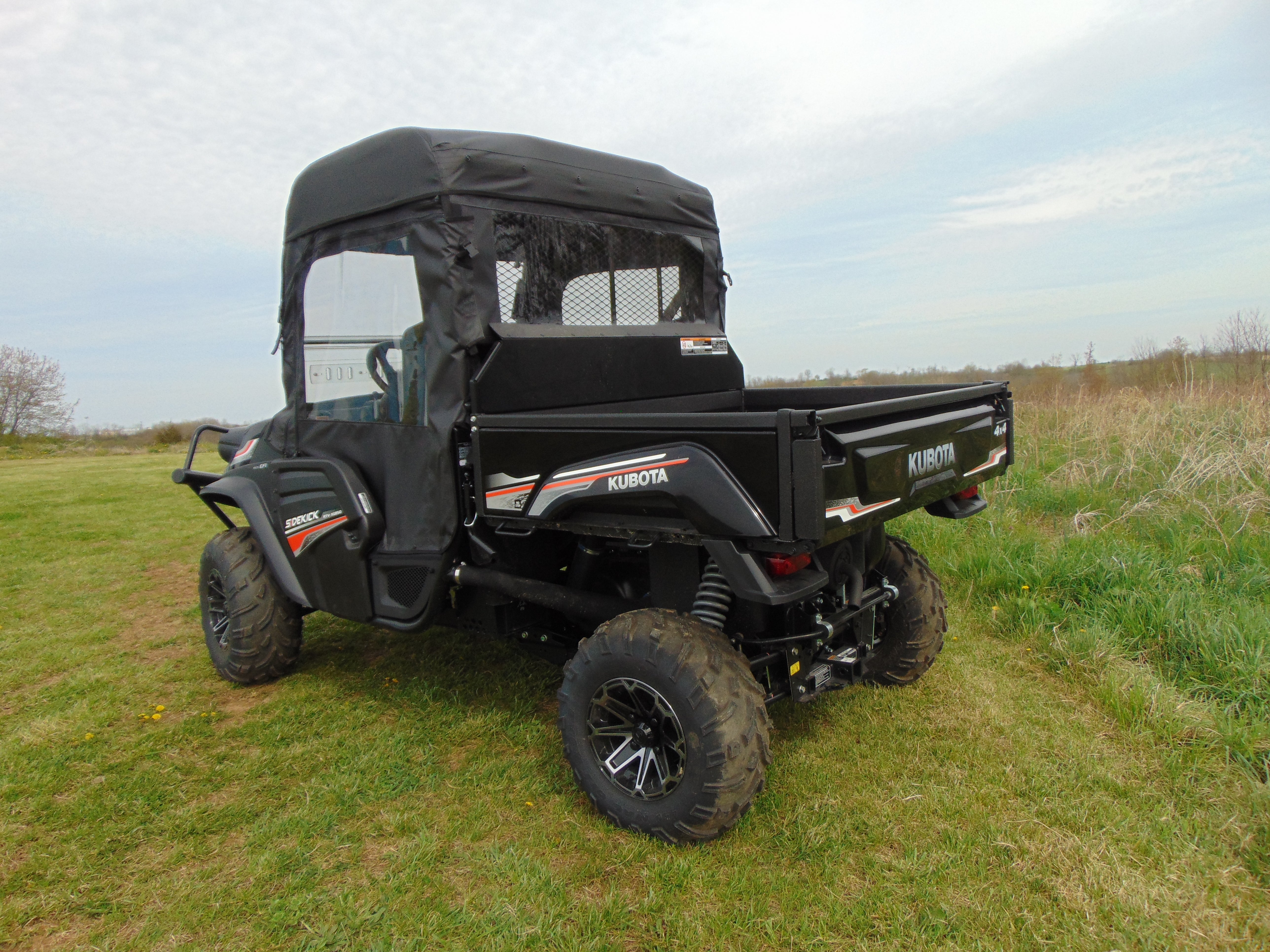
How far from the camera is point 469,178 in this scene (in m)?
3.43

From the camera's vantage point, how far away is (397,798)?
321 centimetres

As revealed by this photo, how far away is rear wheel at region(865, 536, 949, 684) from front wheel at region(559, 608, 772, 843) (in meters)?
1.25

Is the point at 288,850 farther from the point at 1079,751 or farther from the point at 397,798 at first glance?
the point at 1079,751

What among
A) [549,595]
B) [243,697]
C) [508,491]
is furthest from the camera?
[243,697]

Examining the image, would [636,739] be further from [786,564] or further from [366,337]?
[366,337]

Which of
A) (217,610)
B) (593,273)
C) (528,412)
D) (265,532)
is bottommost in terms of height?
(217,610)

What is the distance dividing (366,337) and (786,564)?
2182 mm

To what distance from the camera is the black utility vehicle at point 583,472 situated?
8.78 feet

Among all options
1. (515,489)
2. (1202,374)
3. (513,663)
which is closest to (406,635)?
(513,663)

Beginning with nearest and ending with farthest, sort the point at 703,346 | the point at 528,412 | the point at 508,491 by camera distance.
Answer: the point at 508,491 < the point at 528,412 < the point at 703,346

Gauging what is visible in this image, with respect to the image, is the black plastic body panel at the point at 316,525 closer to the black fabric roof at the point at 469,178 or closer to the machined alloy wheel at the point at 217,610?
the machined alloy wheel at the point at 217,610

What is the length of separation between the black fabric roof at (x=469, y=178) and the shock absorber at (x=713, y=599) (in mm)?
1838

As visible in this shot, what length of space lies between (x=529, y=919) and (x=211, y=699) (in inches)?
102

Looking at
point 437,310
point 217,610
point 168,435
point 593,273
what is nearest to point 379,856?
point 437,310
